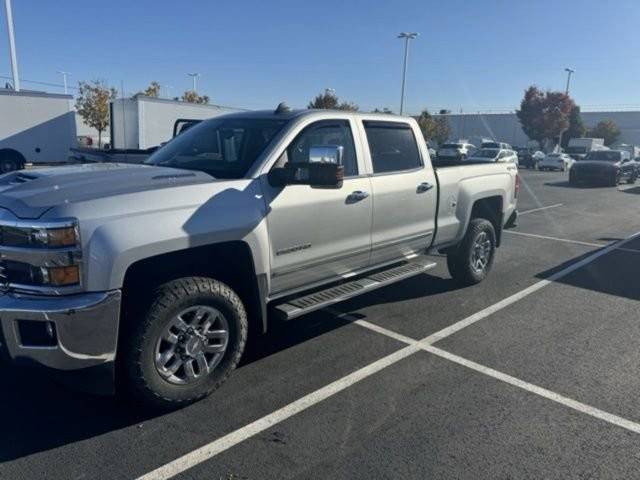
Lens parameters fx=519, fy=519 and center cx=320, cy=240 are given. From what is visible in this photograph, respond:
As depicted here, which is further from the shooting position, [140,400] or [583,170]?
[583,170]

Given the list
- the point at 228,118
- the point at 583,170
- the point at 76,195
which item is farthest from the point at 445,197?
the point at 583,170

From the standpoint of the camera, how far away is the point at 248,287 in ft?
12.5

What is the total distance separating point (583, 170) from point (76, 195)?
24.9 m

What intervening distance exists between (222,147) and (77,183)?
132 cm

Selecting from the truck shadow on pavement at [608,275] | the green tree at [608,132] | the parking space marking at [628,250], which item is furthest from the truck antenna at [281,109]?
the green tree at [608,132]

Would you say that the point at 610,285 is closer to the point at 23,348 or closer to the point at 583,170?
the point at 23,348

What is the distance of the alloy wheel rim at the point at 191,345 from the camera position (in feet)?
11.1

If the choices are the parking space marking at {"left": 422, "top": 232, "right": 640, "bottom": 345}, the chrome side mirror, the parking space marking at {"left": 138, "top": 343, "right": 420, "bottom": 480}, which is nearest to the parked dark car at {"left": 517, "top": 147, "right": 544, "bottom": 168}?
the parking space marking at {"left": 422, "top": 232, "right": 640, "bottom": 345}

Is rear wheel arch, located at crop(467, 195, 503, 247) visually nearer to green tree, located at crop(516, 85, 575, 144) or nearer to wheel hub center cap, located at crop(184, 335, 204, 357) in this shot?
wheel hub center cap, located at crop(184, 335, 204, 357)

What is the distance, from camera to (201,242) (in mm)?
3381

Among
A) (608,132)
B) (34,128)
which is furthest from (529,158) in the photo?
(34,128)

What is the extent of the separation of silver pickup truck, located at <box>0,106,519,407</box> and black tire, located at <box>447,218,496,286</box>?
3.14ft

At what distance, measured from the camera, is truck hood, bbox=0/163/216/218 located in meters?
3.01

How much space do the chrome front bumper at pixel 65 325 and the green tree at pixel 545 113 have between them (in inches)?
2577
